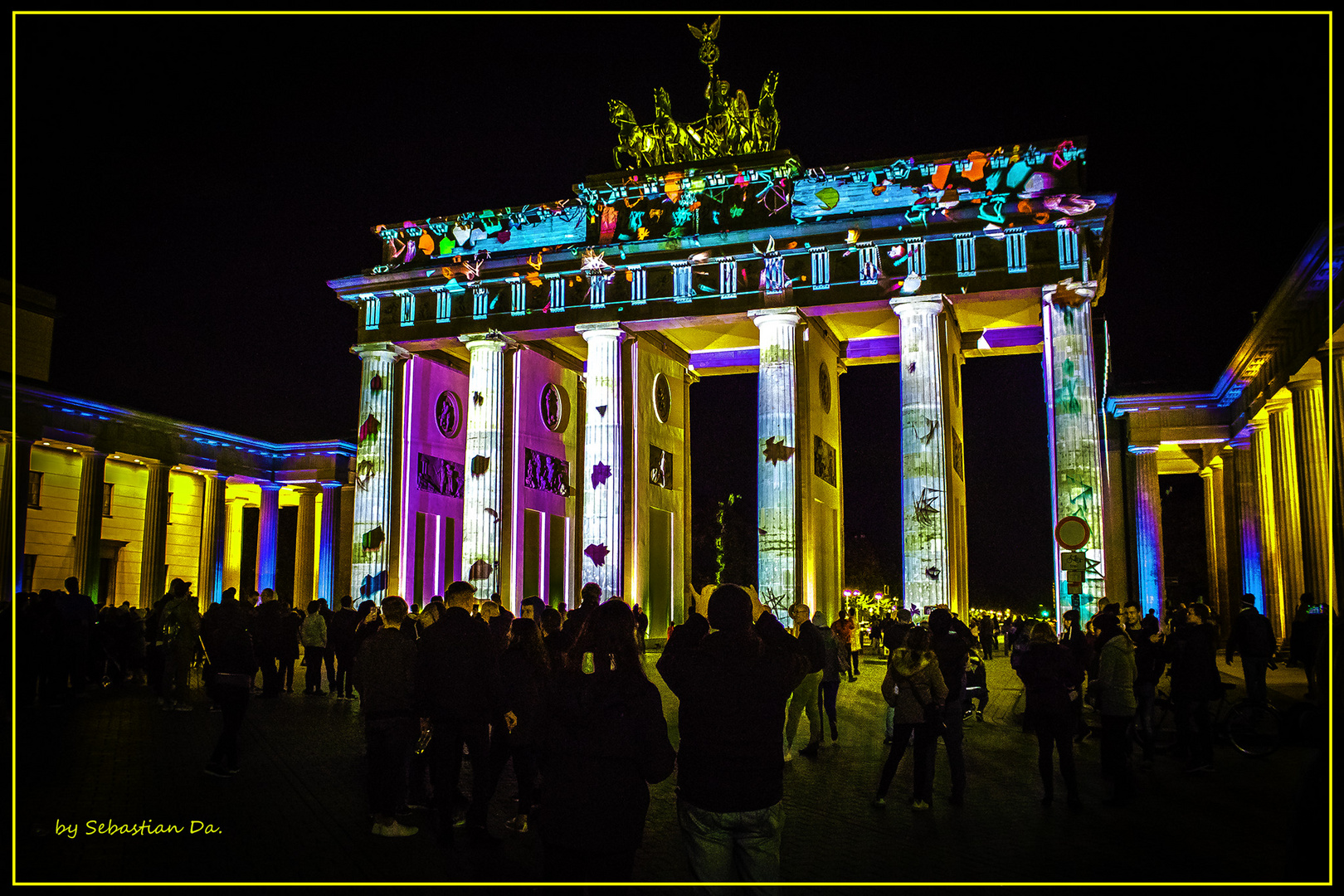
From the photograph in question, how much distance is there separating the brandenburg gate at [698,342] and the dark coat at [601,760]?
23.4 m

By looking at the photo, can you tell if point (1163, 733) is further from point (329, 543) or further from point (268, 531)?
point (268, 531)

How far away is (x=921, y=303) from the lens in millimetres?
29078

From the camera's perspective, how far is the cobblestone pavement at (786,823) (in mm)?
7098

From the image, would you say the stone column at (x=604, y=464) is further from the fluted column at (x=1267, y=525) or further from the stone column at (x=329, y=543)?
the fluted column at (x=1267, y=525)

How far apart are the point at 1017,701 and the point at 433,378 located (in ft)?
81.4

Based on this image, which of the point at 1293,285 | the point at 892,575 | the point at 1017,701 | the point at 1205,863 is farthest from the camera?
the point at 892,575

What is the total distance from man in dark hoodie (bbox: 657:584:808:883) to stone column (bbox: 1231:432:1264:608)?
105 ft

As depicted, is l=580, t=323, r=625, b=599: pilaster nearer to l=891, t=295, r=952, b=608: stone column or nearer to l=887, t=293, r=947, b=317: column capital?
l=891, t=295, r=952, b=608: stone column

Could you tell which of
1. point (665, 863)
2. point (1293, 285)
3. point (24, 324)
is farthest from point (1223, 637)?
point (24, 324)

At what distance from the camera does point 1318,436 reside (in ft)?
78.7

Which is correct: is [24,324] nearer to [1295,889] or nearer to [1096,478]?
[1096,478]

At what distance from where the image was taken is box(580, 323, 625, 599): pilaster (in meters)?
A: 30.9

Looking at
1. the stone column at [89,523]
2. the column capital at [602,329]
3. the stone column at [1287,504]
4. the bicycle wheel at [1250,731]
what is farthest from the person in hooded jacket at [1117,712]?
the stone column at [89,523]

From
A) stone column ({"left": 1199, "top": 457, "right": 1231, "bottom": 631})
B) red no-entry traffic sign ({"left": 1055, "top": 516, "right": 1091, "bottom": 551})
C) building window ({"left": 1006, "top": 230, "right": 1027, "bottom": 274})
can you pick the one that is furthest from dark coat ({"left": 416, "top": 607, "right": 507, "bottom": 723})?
stone column ({"left": 1199, "top": 457, "right": 1231, "bottom": 631})
